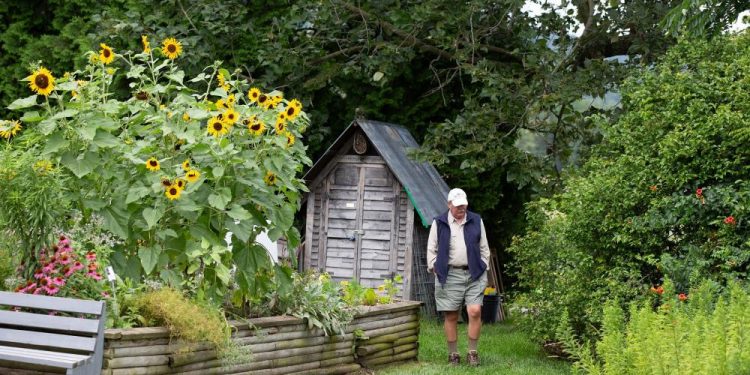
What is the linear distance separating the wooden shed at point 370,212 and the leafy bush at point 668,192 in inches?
205

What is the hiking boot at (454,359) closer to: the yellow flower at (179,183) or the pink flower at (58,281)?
the yellow flower at (179,183)

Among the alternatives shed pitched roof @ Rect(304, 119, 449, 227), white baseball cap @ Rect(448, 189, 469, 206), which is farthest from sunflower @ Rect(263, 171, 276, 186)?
shed pitched roof @ Rect(304, 119, 449, 227)

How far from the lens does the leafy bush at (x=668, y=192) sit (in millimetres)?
9688

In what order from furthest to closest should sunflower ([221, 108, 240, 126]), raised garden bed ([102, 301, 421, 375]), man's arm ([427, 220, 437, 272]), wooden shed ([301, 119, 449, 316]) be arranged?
wooden shed ([301, 119, 449, 316]), man's arm ([427, 220, 437, 272]), sunflower ([221, 108, 240, 126]), raised garden bed ([102, 301, 421, 375])

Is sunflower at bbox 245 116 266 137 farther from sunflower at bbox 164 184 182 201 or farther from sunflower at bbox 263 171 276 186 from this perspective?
sunflower at bbox 164 184 182 201

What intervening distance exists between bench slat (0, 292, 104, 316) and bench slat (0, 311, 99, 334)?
6 cm

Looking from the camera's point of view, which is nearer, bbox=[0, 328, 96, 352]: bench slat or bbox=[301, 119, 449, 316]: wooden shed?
bbox=[0, 328, 96, 352]: bench slat

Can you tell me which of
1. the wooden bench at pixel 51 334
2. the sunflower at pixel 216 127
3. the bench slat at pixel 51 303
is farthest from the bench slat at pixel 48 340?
the sunflower at pixel 216 127

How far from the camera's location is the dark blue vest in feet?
36.4

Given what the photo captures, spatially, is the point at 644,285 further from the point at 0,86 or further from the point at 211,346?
the point at 0,86

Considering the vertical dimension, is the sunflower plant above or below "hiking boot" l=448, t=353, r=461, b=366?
above

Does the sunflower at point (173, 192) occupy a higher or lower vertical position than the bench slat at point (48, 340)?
higher

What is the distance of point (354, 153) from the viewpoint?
17.2 meters

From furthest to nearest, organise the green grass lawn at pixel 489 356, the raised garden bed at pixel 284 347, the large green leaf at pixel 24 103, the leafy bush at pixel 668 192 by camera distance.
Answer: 1. the green grass lawn at pixel 489 356
2. the leafy bush at pixel 668 192
3. the large green leaf at pixel 24 103
4. the raised garden bed at pixel 284 347
